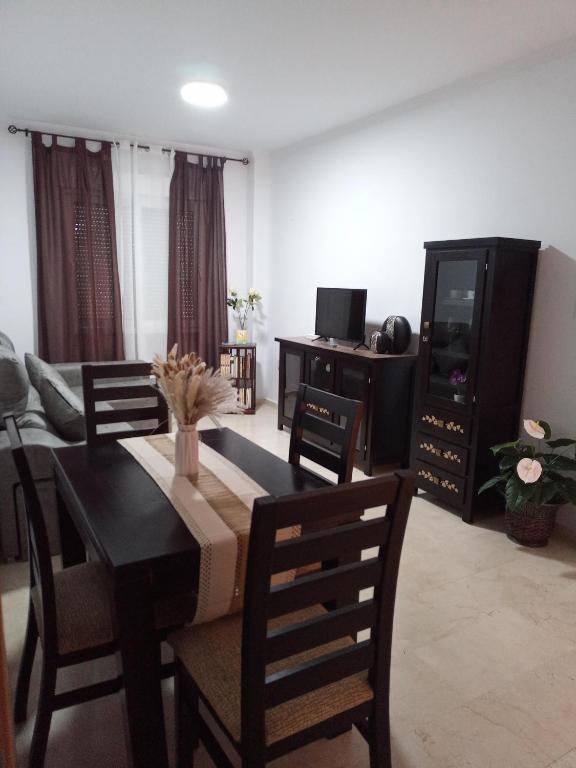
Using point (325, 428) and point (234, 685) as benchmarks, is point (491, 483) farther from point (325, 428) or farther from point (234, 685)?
point (234, 685)

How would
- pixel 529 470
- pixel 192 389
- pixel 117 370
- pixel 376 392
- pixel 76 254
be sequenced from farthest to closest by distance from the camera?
pixel 76 254
pixel 376 392
pixel 529 470
pixel 117 370
pixel 192 389

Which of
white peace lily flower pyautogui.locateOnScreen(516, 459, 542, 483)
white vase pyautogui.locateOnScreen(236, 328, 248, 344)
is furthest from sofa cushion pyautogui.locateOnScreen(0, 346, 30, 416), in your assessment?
white vase pyautogui.locateOnScreen(236, 328, 248, 344)

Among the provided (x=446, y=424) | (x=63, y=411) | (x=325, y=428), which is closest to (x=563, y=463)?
(x=446, y=424)

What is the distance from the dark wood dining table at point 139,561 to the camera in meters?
1.30

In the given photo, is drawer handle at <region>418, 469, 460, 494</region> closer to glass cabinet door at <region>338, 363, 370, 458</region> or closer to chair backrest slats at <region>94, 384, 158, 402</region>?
glass cabinet door at <region>338, 363, 370, 458</region>

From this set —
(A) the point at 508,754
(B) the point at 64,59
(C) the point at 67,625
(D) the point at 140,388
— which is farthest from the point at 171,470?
(B) the point at 64,59

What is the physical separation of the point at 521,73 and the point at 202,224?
3337 mm

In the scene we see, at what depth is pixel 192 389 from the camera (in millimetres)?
1750

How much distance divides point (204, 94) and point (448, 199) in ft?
6.20

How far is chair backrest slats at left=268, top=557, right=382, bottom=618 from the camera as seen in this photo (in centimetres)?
113

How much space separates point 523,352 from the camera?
331cm

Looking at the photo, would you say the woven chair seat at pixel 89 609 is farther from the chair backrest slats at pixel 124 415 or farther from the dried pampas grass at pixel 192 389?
the chair backrest slats at pixel 124 415

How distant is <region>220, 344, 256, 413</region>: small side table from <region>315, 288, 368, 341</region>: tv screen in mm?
1059

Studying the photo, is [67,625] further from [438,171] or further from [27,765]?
[438,171]
